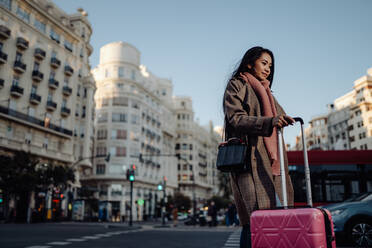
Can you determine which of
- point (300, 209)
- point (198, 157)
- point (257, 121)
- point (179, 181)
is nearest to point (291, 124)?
point (257, 121)

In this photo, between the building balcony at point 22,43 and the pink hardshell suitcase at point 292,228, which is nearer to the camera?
the pink hardshell suitcase at point 292,228

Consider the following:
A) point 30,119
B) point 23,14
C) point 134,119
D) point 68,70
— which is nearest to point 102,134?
point 134,119

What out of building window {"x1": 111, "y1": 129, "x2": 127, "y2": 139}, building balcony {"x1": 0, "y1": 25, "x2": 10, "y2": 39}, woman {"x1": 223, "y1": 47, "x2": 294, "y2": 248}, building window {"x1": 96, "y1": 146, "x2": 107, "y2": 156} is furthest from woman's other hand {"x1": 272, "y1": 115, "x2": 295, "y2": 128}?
building window {"x1": 96, "y1": 146, "x2": 107, "y2": 156}

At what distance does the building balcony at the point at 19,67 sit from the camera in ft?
119

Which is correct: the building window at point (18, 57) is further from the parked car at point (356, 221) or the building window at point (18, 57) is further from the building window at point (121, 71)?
the parked car at point (356, 221)

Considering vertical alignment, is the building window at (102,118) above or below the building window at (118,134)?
above

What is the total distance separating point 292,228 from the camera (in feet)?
7.72

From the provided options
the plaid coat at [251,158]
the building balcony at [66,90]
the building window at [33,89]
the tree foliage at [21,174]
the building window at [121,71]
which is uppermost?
the building window at [121,71]

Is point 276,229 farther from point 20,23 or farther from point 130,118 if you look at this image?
point 130,118

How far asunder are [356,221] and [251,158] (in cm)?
675

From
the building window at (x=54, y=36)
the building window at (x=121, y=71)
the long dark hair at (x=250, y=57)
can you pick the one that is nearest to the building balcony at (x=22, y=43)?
the building window at (x=54, y=36)

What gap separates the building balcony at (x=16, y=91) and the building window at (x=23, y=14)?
7.67 m

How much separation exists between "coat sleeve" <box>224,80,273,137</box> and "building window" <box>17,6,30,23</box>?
40.1m

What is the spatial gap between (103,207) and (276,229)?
47401mm
